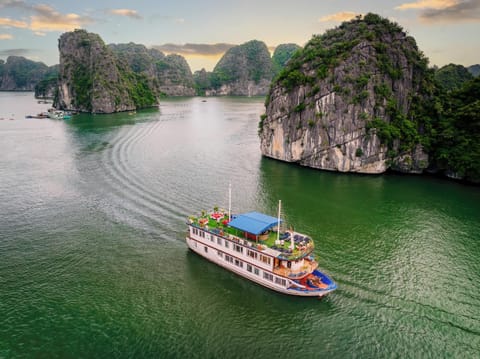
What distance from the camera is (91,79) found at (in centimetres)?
13600

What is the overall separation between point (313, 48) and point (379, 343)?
167 ft

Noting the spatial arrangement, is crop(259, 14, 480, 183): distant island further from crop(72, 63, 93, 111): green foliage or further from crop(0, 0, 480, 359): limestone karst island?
crop(72, 63, 93, 111): green foliage

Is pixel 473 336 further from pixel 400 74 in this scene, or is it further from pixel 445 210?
pixel 400 74

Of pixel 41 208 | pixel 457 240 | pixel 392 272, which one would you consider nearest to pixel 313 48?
pixel 457 240

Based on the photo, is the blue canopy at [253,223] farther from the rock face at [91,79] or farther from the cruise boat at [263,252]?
the rock face at [91,79]

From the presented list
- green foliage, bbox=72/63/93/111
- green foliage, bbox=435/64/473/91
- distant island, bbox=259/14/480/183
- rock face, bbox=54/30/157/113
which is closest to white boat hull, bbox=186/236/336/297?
distant island, bbox=259/14/480/183

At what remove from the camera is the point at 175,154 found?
66438 millimetres

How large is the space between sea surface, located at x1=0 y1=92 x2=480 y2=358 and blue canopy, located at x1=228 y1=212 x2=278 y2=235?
3987 mm

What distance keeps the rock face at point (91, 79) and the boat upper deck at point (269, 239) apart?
118 meters

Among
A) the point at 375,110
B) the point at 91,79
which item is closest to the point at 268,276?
the point at 375,110

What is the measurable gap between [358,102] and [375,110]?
3.02 metres

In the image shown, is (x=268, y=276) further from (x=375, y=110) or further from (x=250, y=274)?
(x=375, y=110)

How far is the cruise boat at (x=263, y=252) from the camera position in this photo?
81.9 ft

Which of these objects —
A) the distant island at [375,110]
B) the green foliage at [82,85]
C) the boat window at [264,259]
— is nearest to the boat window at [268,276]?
the boat window at [264,259]
